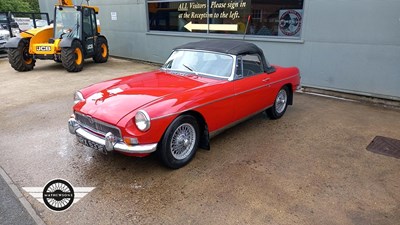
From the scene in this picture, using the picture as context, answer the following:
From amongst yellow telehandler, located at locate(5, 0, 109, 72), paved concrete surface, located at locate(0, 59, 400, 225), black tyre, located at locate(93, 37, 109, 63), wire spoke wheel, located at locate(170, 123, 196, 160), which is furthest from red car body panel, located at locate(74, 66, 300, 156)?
black tyre, located at locate(93, 37, 109, 63)

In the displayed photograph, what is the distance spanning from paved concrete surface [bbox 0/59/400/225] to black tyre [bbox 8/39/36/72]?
513 cm

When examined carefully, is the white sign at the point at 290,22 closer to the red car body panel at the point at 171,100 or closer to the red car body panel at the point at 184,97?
the red car body panel at the point at 184,97

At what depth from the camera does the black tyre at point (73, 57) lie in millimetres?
9319

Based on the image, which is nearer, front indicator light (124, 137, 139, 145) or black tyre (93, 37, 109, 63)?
front indicator light (124, 137, 139, 145)

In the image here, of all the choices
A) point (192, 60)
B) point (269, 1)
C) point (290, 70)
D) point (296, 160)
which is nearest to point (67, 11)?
point (269, 1)

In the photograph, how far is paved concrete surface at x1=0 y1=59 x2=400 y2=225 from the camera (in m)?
2.78

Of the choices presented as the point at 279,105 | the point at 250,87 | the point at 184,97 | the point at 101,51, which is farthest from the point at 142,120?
the point at 101,51

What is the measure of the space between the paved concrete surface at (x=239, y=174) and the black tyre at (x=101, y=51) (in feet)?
20.8

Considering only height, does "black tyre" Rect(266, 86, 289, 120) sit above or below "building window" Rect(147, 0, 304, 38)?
below

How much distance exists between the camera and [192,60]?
458 cm

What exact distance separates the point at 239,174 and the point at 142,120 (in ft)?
4.36

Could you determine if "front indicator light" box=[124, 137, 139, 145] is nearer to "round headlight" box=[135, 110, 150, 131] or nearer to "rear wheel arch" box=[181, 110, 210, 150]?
"round headlight" box=[135, 110, 150, 131]
